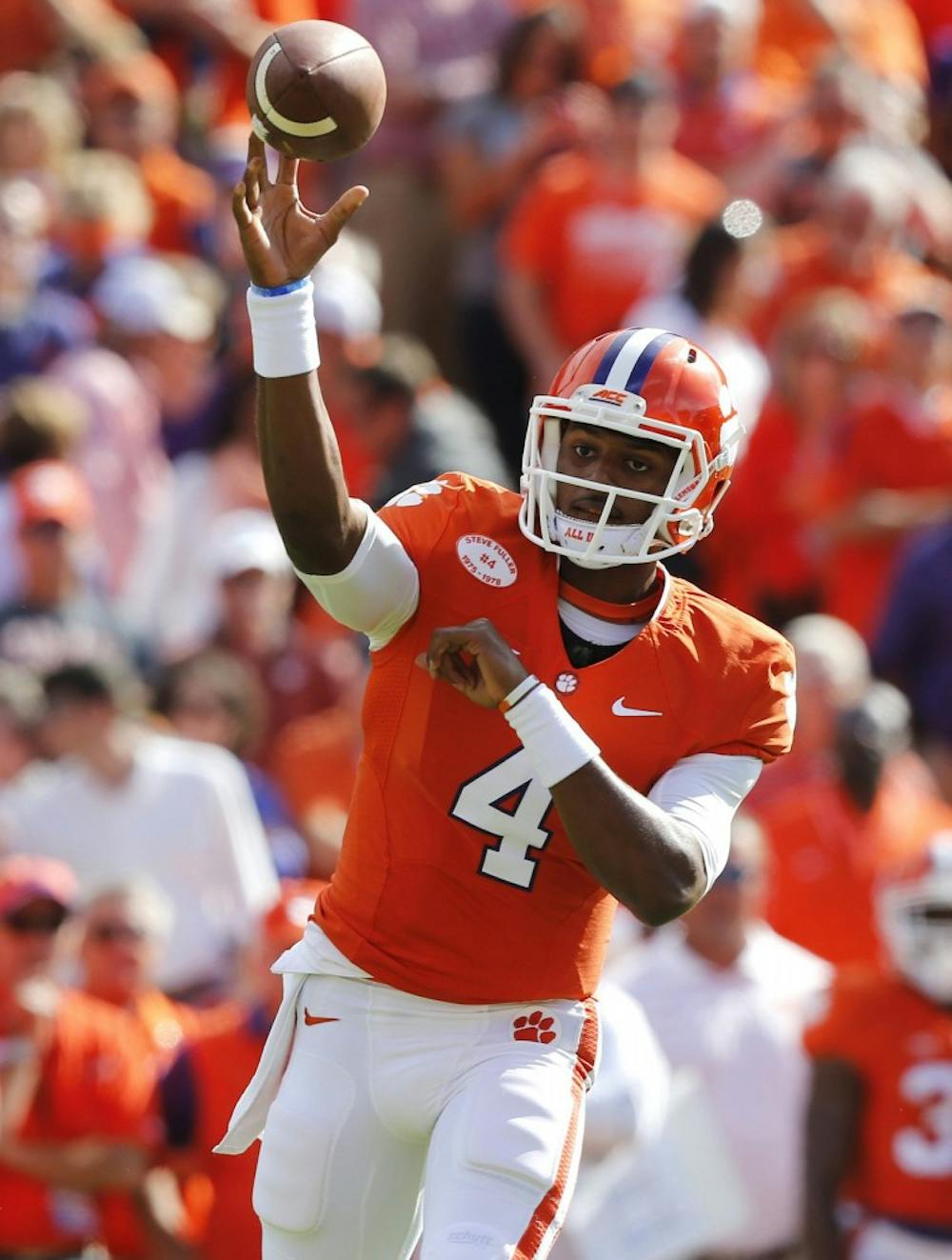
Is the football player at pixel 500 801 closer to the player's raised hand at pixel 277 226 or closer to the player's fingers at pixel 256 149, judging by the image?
the player's raised hand at pixel 277 226

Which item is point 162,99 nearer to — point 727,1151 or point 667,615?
point 727,1151

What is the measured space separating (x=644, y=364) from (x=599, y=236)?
575 cm

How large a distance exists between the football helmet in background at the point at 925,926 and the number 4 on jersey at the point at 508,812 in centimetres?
283

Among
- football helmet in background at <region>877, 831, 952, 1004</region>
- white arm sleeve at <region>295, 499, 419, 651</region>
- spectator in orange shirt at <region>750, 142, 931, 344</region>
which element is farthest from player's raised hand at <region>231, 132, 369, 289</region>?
spectator in orange shirt at <region>750, 142, 931, 344</region>

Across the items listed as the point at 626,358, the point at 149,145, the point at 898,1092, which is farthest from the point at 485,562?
the point at 149,145

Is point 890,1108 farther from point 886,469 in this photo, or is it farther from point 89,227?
point 89,227

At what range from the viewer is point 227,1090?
21.6 ft

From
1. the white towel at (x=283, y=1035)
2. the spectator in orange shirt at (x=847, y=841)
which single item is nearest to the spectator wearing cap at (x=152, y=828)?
the spectator in orange shirt at (x=847, y=841)

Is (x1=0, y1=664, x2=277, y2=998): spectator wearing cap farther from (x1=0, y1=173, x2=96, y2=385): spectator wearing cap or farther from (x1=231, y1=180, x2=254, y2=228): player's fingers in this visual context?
(x1=231, y1=180, x2=254, y2=228): player's fingers

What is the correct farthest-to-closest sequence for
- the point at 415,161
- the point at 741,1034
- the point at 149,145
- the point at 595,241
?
the point at 415,161
the point at 149,145
the point at 595,241
the point at 741,1034

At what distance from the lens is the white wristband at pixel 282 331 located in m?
3.83

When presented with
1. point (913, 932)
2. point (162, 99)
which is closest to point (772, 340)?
point (162, 99)

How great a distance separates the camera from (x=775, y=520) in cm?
905

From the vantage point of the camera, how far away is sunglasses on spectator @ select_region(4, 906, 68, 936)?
6.55 metres
